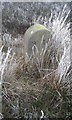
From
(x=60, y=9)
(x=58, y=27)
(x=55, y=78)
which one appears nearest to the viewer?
(x=55, y=78)

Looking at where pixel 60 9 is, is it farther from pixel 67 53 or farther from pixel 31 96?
pixel 31 96

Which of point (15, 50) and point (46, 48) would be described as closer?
point (46, 48)

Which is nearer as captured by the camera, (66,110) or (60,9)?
(66,110)

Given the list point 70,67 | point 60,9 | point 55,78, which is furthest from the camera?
point 60,9

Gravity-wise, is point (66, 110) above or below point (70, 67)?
below

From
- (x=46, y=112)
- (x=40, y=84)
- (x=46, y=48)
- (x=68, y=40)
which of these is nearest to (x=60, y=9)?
(x=68, y=40)

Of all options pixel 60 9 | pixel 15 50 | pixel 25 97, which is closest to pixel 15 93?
pixel 25 97

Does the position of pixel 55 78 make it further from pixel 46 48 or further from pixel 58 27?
pixel 58 27

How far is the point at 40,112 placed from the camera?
3.35 meters

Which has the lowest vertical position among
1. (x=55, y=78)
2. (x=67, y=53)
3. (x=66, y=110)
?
(x=66, y=110)

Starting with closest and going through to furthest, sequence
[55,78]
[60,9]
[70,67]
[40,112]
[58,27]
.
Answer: [40,112] → [55,78] → [70,67] → [58,27] → [60,9]

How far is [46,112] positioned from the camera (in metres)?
3.35

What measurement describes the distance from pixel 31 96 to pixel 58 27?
1.15 meters

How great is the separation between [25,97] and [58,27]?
1.18 m
